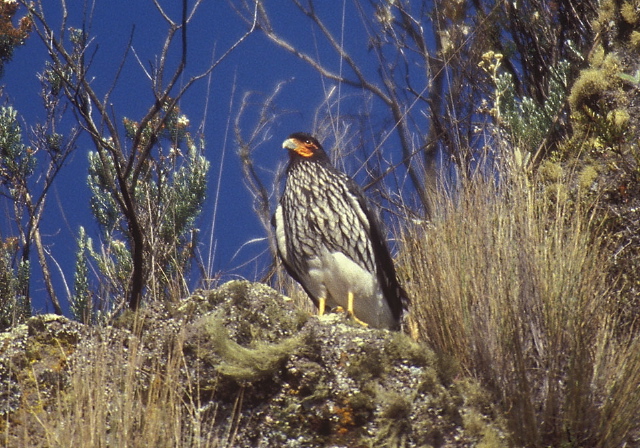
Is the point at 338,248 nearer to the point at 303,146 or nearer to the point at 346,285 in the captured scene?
the point at 346,285

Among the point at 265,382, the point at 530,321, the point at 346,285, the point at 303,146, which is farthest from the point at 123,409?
the point at 303,146

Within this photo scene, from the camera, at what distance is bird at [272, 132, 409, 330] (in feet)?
16.0

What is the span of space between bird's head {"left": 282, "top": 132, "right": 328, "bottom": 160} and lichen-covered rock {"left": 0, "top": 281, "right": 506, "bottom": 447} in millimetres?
1706

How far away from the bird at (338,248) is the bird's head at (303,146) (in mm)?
189

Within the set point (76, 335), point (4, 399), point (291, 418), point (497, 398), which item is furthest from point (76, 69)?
point (497, 398)

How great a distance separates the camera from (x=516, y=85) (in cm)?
712

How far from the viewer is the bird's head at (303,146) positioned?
17.4 feet

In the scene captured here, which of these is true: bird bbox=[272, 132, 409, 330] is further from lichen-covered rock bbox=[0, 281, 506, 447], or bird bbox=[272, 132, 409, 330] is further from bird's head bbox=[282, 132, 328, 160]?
lichen-covered rock bbox=[0, 281, 506, 447]

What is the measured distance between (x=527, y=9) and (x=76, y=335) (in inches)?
198

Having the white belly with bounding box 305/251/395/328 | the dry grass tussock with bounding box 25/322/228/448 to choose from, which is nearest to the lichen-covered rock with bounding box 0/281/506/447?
the dry grass tussock with bounding box 25/322/228/448

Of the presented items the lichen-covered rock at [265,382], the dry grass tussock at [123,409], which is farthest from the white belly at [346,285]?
the dry grass tussock at [123,409]

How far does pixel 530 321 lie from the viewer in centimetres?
364

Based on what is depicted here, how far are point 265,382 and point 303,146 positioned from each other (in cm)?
210

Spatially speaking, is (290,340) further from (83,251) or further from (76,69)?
(83,251)
